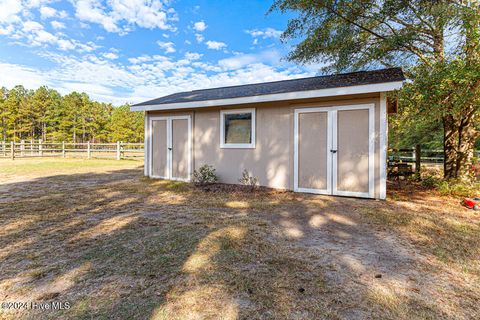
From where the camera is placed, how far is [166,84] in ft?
69.7

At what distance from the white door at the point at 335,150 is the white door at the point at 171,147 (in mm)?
3250

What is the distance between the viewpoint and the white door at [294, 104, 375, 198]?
16.8 ft

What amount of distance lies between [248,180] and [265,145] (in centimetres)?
99

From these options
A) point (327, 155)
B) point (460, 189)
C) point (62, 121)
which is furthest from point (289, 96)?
point (62, 121)

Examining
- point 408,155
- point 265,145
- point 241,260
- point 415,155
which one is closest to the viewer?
point 241,260

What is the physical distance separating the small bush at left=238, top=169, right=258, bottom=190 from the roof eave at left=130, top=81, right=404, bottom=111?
181 cm

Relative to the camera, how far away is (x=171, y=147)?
24.8ft

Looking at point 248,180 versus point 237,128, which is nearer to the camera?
point 248,180

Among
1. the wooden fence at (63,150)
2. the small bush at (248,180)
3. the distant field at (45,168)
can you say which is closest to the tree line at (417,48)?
the small bush at (248,180)

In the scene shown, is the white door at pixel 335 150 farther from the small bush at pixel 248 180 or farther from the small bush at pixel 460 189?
the small bush at pixel 460 189

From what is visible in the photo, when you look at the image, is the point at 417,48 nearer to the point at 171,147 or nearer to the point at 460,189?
the point at 460,189

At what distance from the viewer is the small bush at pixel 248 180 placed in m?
6.32

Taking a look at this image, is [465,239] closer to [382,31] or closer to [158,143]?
[382,31]

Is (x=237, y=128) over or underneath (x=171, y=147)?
over
